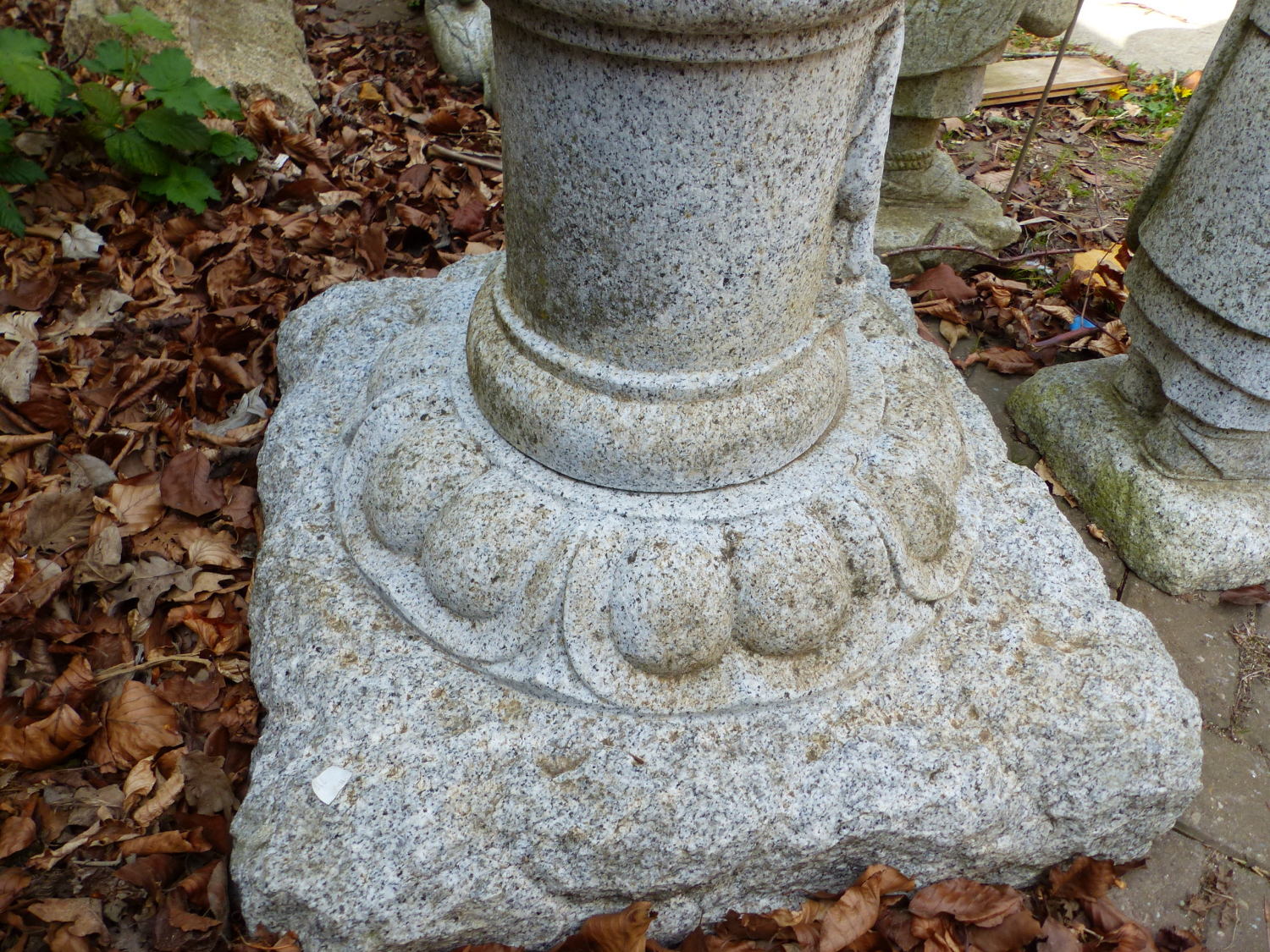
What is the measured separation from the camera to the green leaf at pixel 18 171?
3031 mm

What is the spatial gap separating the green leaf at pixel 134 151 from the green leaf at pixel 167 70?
0.81 feet

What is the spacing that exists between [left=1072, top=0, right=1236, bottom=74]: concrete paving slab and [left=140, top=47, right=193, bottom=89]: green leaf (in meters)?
5.07

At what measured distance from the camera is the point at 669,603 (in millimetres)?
1613

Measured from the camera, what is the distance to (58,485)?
2.44m

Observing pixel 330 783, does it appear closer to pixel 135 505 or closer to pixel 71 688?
pixel 71 688

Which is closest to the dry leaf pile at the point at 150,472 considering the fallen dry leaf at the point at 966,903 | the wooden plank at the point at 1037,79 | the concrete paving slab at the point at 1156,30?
the fallen dry leaf at the point at 966,903

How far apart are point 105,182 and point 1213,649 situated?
158 inches

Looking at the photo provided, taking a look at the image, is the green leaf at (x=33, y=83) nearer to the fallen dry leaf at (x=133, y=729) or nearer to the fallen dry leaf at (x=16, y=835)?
the fallen dry leaf at (x=133, y=729)

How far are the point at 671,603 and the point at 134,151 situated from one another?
2.77 metres

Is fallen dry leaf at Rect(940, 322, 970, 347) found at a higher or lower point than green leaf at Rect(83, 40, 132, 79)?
lower

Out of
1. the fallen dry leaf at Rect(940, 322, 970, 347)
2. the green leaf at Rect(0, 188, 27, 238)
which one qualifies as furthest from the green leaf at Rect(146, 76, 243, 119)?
the fallen dry leaf at Rect(940, 322, 970, 347)

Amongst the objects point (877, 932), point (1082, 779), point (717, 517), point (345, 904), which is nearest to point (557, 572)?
point (717, 517)

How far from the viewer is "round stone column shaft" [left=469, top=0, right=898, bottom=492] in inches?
51.8

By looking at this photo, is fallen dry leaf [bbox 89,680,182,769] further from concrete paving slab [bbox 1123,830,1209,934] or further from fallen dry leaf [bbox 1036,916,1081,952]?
concrete paving slab [bbox 1123,830,1209,934]
